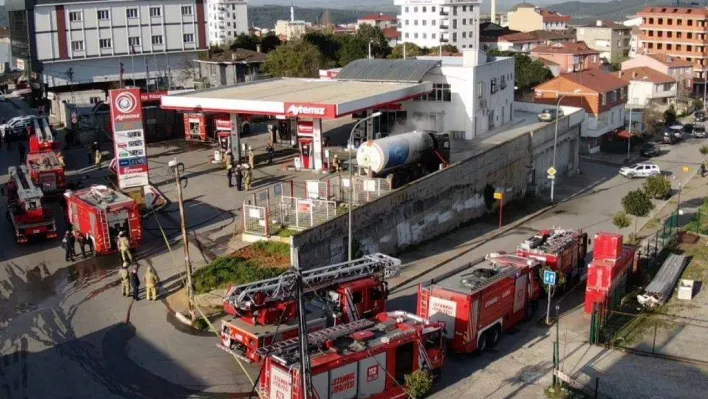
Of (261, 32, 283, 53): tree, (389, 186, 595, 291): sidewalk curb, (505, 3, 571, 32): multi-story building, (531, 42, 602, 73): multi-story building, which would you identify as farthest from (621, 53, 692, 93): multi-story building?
(505, 3, 571, 32): multi-story building

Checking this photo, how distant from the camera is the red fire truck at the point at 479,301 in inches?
850

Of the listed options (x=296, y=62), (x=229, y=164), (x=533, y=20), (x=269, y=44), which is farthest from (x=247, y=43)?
(x=533, y=20)

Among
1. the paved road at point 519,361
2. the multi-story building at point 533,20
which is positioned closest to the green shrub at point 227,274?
the paved road at point 519,361

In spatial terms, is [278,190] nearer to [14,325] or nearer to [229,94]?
[14,325]

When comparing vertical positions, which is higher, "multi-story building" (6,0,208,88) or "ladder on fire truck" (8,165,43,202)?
"multi-story building" (6,0,208,88)

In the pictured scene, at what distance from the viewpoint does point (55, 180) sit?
38.9 metres

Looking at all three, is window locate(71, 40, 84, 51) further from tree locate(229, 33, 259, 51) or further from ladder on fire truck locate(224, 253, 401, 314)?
ladder on fire truck locate(224, 253, 401, 314)

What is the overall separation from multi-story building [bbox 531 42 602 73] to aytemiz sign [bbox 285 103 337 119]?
6950cm

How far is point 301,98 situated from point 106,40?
6037 centimetres

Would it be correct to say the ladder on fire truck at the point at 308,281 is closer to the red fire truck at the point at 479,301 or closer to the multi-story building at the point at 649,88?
the red fire truck at the point at 479,301

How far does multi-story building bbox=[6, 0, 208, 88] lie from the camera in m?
89.8

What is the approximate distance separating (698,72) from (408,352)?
109 m

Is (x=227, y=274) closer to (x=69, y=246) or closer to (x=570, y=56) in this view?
(x=69, y=246)

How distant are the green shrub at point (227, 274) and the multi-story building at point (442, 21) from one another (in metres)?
127
